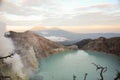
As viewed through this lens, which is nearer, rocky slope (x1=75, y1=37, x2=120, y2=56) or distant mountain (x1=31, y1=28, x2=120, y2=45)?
rocky slope (x1=75, y1=37, x2=120, y2=56)

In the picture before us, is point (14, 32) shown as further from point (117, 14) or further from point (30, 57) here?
point (117, 14)

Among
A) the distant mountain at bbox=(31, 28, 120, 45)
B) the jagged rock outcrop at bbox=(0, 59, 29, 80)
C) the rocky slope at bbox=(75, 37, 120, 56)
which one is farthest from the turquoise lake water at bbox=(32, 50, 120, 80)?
the jagged rock outcrop at bbox=(0, 59, 29, 80)

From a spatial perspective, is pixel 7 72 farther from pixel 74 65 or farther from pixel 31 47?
pixel 74 65

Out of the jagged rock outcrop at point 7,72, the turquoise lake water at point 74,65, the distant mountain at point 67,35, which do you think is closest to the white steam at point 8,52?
the jagged rock outcrop at point 7,72

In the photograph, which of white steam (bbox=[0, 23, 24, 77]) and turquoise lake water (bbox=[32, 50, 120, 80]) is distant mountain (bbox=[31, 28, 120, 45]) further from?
white steam (bbox=[0, 23, 24, 77])

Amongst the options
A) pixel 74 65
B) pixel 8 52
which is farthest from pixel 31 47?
pixel 74 65

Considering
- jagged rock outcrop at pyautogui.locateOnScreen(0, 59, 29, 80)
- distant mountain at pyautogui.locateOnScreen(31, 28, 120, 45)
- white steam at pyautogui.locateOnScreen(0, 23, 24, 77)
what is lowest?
jagged rock outcrop at pyautogui.locateOnScreen(0, 59, 29, 80)
